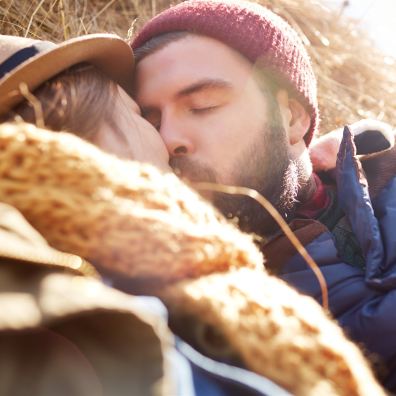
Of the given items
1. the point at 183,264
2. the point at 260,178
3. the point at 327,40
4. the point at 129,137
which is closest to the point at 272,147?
the point at 260,178

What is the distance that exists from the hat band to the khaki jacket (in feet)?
2.01

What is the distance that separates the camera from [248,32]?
5.74ft

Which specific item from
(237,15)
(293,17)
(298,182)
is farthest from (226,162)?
(293,17)

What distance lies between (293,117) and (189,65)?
466 mm

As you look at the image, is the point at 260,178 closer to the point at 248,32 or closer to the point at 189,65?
the point at 189,65

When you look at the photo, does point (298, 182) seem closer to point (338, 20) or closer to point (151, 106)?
point (151, 106)

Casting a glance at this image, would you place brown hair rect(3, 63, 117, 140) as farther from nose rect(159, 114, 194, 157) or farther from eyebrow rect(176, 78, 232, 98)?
eyebrow rect(176, 78, 232, 98)

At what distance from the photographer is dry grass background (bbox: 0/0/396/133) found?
255cm

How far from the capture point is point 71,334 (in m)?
0.58

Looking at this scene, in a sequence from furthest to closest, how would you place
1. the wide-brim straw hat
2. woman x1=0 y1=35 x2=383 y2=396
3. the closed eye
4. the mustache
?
the closed eye → the mustache → the wide-brim straw hat → woman x1=0 y1=35 x2=383 y2=396

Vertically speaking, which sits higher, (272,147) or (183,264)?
(183,264)

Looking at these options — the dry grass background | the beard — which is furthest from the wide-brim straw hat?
the dry grass background

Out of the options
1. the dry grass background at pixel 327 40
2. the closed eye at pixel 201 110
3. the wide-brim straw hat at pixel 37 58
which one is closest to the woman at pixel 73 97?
the wide-brim straw hat at pixel 37 58

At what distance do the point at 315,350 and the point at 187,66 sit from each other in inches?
43.7
